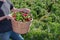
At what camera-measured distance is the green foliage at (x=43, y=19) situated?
203 inches

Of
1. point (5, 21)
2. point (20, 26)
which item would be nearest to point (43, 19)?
point (5, 21)

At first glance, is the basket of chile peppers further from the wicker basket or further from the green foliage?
the green foliage

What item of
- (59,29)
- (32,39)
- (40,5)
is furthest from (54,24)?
(40,5)

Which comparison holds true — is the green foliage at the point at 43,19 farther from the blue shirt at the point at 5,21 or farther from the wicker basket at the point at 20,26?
the wicker basket at the point at 20,26

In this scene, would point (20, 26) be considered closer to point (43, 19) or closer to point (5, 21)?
point (5, 21)

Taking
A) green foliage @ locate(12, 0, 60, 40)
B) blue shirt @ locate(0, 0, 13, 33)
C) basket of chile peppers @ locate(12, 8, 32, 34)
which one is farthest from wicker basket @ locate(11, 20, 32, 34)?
green foliage @ locate(12, 0, 60, 40)

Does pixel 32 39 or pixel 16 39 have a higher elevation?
pixel 16 39

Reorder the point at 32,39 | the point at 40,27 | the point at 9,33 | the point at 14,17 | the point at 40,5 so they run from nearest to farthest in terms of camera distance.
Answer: the point at 14,17 → the point at 9,33 → the point at 32,39 → the point at 40,27 → the point at 40,5

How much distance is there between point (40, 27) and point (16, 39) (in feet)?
4.30

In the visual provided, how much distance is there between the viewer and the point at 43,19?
5965 mm

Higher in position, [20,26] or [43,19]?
[20,26]

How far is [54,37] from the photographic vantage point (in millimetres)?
5137

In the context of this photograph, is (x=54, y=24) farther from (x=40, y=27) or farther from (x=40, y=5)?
(x=40, y=5)

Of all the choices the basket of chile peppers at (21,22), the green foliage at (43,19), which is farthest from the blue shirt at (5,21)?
the green foliage at (43,19)
